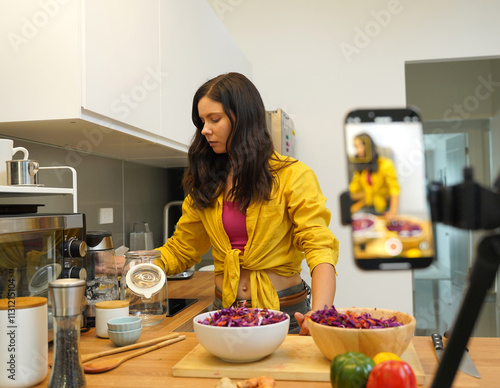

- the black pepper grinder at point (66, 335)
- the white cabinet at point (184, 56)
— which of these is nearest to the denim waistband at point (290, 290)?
the black pepper grinder at point (66, 335)

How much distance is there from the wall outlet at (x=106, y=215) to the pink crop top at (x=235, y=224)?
40.1 inches

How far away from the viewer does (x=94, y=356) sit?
1.01 meters

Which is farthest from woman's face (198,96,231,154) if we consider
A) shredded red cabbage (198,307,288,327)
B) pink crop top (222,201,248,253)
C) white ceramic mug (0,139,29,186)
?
shredded red cabbage (198,307,288,327)

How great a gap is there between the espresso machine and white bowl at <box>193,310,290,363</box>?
0.40 meters

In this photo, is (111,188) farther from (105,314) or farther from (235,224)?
(105,314)

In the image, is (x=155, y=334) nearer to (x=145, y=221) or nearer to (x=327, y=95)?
(x=145, y=221)

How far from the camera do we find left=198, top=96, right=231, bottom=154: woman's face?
1.47 meters

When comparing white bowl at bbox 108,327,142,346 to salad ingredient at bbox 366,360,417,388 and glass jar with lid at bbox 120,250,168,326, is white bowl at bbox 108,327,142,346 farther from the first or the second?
salad ingredient at bbox 366,360,417,388

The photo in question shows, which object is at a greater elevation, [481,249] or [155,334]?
[481,249]

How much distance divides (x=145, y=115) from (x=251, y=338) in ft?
3.68

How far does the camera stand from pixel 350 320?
0.89m

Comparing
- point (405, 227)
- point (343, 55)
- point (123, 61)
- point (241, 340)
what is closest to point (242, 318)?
point (241, 340)

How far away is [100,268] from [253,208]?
47 cm

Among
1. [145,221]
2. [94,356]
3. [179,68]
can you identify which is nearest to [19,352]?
[94,356]
